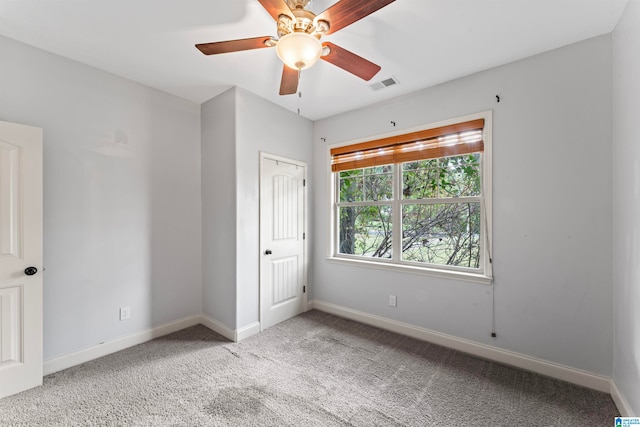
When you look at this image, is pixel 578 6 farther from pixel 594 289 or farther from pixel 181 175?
pixel 181 175

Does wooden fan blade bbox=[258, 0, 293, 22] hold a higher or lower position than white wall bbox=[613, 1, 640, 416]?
higher

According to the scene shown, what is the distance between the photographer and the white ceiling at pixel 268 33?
1801 mm

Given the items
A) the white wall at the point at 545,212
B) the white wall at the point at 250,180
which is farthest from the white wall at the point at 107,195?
the white wall at the point at 545,212

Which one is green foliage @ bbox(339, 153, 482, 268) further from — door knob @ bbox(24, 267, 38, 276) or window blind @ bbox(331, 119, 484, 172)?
door knob @ bbox(24, 267, 38, 276)

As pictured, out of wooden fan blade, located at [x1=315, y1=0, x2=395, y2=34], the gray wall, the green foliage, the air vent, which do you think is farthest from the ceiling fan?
the green foliage

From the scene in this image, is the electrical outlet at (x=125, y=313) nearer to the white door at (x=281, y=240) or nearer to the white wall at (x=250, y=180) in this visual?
the white wall at (x=250, y=180)

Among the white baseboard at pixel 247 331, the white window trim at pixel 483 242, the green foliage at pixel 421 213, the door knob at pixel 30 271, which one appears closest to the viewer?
the door knob at pixel 30 271

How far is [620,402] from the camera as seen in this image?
1.84 metres

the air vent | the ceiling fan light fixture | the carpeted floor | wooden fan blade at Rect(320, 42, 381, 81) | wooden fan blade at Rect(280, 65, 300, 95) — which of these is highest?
the air vent

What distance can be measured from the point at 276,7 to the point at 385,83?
1703 millimetres

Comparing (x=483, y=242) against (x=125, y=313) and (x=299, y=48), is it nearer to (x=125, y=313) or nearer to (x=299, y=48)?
(x=299, y=48)

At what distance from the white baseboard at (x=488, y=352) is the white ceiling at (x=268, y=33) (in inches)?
101

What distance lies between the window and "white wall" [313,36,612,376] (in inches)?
6.5

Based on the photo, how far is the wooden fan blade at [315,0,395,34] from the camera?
1335 millimetres
